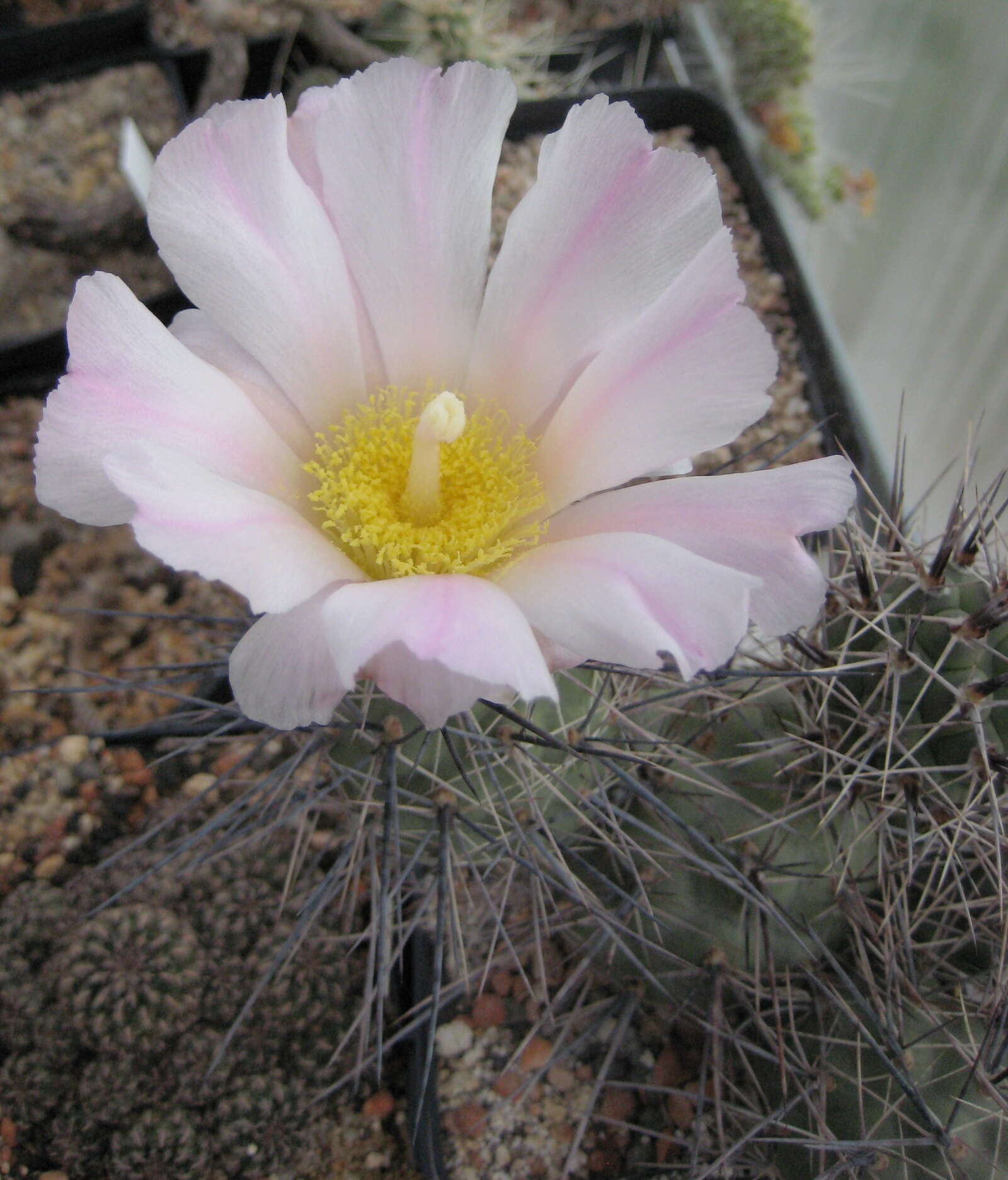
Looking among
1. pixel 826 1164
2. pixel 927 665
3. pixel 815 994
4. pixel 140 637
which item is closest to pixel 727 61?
pixel 140 637

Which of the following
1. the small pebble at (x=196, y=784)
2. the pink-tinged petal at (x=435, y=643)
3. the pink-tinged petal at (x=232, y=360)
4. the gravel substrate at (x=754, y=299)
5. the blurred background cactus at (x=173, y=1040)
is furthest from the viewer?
the gravel substrate at (x=754, y=299)

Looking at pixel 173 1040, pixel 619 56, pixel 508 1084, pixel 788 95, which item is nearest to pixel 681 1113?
pixel 508 1084

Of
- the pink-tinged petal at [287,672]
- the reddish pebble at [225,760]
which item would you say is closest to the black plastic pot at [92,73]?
the reddish pebble at [225,760]

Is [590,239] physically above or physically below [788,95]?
above

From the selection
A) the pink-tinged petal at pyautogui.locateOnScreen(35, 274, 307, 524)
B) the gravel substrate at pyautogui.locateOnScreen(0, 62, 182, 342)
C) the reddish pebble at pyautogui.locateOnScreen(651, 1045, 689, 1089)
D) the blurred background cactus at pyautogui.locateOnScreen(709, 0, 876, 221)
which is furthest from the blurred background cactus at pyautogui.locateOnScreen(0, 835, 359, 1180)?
the blurred background cactus at pyautogui.locateOnScreen(709, 0, 876, 221)

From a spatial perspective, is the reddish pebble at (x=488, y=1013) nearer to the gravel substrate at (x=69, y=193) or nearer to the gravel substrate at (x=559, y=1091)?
the gravel substrate at (x=559, y=1091)

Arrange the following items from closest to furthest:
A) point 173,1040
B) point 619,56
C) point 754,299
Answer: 1. point 173,1040
2. point 754,299
3. point 619,56

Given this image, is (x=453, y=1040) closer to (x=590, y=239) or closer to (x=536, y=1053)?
(x=536, y=1053)

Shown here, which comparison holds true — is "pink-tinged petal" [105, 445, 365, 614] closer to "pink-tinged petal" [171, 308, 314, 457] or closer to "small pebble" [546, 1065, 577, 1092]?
"pink-tinged petal" [171, 308, 314, 457]
